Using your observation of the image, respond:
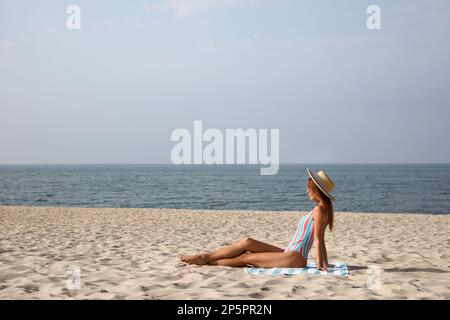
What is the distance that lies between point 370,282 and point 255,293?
1438mm

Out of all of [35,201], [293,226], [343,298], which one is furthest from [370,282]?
[35,201]

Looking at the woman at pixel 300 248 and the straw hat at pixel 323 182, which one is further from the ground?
the straw hat at pixel 323 182

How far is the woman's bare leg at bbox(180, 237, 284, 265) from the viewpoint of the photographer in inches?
213

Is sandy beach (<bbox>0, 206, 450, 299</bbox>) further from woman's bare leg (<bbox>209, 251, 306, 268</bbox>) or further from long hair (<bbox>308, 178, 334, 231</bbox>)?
long hair (<bbox>308, 178, 334, 231</bbox>)

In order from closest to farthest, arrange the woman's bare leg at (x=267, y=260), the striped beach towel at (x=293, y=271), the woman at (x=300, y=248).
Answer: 1. the striped beach towel at (x=293, y=271)
2. the woman at (x=300, y=248)
3. the woman's bare leg at (x=267, y=260)

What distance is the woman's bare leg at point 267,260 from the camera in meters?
5.28

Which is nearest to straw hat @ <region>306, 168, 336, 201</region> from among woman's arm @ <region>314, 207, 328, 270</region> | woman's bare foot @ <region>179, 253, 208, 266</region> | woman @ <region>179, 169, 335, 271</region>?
woman @ <region>179, 169, 335, 271</region>

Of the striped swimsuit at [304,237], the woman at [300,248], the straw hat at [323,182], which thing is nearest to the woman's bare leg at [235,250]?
the woman at [300,248]

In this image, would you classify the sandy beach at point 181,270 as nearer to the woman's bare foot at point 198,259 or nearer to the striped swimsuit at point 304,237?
the woman's bare foot at point 198,259

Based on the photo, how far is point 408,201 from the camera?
35.1 metres

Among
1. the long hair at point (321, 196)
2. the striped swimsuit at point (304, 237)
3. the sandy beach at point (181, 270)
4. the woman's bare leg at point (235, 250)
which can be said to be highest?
the long hair at point (321, 196)
